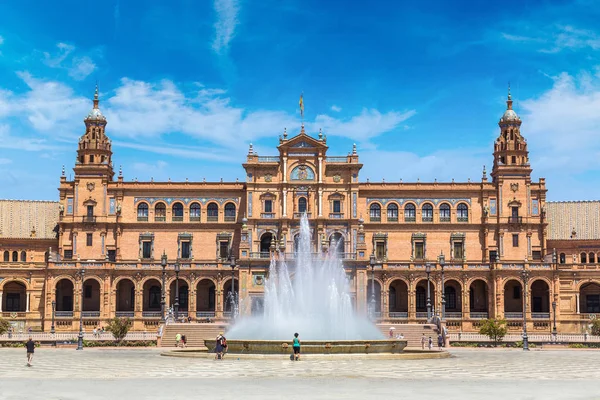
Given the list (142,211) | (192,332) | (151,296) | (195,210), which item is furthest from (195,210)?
(192,332)


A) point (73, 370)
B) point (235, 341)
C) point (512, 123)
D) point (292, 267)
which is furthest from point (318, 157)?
point (73, 370)

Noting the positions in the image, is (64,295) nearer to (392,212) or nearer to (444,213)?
(392,212)

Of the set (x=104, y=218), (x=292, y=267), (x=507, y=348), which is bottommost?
(x=507, y=348)

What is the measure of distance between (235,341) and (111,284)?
42881 millimetres

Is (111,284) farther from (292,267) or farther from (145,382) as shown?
(145,382)

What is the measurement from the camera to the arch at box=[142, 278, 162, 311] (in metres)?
88.0

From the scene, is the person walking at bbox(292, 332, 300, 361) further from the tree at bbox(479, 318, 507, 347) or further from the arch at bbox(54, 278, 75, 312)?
the arch at bbox(54, 278, 75, 312)

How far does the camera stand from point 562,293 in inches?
3339

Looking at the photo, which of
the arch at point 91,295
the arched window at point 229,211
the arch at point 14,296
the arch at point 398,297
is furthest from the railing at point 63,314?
the arch at point 398,297

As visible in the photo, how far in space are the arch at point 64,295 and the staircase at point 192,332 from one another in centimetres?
2611

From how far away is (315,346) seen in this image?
43656 mm

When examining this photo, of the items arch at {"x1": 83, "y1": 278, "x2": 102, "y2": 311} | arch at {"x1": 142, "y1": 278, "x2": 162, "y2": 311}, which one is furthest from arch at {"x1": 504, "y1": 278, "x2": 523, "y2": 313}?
arch at {"x1": 83, "y1": 278, "x2": 102, "y2": 311}

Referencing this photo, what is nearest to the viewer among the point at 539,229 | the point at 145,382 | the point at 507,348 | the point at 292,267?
the point at 145,382

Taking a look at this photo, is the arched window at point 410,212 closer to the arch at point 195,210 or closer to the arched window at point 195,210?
the arch at point 195,210
